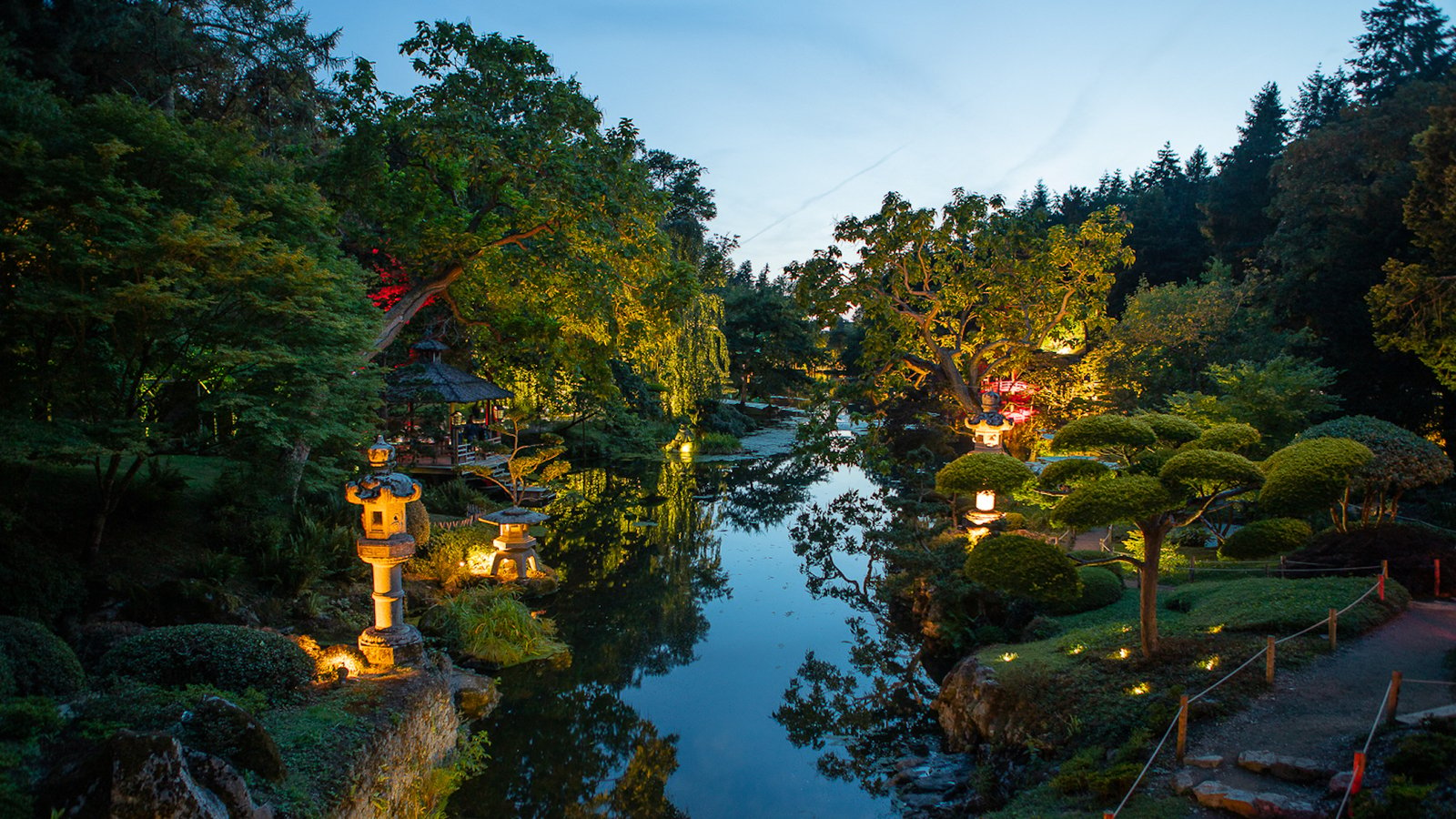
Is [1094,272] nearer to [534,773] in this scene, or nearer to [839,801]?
[839,801]

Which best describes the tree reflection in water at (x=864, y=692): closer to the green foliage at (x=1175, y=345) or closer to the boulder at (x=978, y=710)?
the boulder at (x=978, y=710)

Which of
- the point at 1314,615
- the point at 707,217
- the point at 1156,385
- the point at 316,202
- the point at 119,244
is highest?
the point at 707,217

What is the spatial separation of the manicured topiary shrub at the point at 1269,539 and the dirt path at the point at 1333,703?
1121 millimetres

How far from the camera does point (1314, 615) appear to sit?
783cm

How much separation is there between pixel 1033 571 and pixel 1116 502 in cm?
114

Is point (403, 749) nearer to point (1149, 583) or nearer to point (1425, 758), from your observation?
point (1149, 583)

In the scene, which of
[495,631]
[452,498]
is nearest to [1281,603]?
[495,631]

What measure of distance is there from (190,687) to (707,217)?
29.4 m

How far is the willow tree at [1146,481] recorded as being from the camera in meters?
6.43

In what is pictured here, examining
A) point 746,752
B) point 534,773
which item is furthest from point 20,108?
point 746,752

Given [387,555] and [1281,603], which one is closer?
[387,555]

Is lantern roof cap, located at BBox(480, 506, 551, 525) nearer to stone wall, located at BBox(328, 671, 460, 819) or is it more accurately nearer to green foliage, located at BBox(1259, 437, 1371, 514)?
stone wall, located at BBox(328, 671, 460, 819)

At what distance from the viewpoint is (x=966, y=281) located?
13859 millimetres

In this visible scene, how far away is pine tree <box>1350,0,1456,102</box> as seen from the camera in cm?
2356
